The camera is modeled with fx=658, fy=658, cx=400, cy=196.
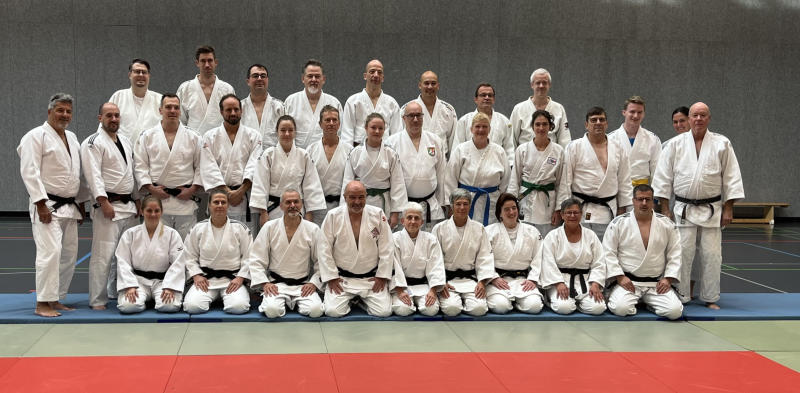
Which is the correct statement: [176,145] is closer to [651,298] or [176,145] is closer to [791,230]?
[651,298]

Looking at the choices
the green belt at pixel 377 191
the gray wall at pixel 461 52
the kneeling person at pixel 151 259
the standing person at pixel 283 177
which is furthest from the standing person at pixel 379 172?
the gray wall at pixel 461 52

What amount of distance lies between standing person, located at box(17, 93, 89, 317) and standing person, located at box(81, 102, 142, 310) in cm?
14

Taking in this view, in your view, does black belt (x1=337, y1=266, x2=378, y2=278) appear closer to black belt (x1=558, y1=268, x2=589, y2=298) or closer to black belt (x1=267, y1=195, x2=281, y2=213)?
black belt (x1=267, y1=195, x2=281, y2=213)

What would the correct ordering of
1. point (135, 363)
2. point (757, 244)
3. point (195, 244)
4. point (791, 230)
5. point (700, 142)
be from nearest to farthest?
point (135, 363) → point (195, 244) → point (700, 142) → point (757, 244) → point (791, 230)

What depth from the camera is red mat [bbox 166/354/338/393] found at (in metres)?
3.60

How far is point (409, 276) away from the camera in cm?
546

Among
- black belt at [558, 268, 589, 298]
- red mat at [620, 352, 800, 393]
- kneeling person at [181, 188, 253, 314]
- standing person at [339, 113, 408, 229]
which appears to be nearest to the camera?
red mat at [620, 352, 800, 393]

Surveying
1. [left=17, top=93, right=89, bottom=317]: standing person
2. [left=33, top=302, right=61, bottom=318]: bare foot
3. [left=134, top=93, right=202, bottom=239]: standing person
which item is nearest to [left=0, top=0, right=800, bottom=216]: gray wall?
[left=134, top=93, right=202, bottom=239]: standing person

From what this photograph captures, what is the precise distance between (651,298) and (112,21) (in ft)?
31.1

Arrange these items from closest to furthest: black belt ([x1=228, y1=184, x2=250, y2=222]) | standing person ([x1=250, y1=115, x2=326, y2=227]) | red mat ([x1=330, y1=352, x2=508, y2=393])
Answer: red mat ([x1=330, y1=352, x2=508, y2=393]) < standing person ([x1=250, y1=115, x2=326, y2=227]) < black belt ([x1=228, y1=184, x2=250, y2=222])

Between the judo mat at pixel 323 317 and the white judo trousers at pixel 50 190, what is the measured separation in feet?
0.84

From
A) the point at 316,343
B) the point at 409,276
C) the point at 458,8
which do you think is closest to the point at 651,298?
the point at 409,276

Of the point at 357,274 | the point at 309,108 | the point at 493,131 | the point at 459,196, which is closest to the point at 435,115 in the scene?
the point at 493,131

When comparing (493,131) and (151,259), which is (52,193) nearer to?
(151,259)
